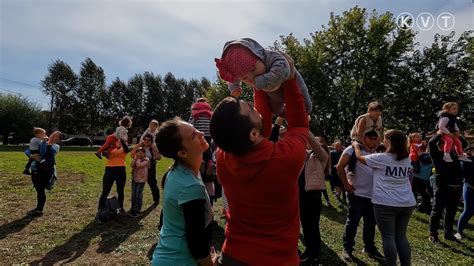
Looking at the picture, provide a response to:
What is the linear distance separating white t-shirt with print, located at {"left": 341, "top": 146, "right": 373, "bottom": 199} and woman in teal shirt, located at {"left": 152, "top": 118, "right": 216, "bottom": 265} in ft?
12.3

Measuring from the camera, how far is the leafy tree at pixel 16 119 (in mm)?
47562

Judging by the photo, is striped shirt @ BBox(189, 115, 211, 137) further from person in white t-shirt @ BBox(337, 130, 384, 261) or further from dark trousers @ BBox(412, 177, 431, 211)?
dark trousers @ BBox(412, 177, 431, 211)

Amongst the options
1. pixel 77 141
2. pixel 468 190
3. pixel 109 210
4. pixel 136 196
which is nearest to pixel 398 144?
pixel 468 190

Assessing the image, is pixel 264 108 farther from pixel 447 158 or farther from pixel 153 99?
pixel 153 99

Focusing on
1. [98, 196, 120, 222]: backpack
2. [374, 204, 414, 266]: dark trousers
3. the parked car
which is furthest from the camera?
the parked car

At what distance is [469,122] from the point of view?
25.2 meters

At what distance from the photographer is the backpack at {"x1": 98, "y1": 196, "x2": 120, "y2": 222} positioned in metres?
7.45

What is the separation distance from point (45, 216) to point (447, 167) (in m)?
8.40

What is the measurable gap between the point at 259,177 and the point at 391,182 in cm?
310

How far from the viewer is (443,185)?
6.50 metres

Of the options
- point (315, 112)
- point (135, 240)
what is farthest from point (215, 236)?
point (315, 112)

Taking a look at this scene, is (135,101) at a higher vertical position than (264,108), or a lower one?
higher

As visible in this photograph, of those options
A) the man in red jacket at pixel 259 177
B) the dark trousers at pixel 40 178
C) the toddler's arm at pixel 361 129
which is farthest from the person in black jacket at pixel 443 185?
the dark trousers at pixel 40 178

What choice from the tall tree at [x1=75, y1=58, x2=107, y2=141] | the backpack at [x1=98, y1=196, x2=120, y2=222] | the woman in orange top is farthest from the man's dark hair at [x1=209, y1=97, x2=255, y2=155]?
the tall tree at [x1=75, y1=58, x2=107, y2=141]
